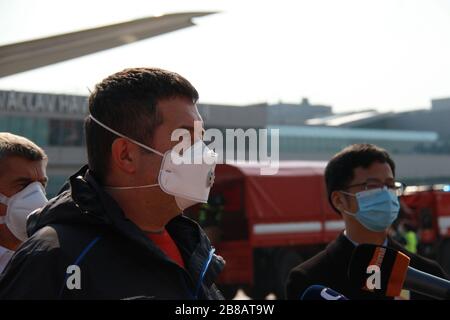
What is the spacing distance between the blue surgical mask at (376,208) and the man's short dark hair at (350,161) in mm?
91

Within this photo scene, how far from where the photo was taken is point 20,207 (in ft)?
10.4

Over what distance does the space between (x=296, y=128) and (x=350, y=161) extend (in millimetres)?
53574

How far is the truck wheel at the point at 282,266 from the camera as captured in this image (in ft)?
39.8

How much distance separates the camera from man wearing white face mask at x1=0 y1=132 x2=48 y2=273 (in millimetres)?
3168

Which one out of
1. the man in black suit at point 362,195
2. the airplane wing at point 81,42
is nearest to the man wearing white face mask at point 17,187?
the man in black suit at point 362,195

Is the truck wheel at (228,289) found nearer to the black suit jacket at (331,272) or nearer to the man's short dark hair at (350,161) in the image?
the man's short dark hair at (350,161)

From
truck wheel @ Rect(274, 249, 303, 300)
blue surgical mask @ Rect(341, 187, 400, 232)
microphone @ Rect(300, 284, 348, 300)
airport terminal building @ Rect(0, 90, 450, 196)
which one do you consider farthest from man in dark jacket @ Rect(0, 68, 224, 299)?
airport terminal building @ Rect(0, 90, 450, 196)

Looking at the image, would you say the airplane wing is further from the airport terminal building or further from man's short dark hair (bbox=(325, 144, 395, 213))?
the airport terminal building

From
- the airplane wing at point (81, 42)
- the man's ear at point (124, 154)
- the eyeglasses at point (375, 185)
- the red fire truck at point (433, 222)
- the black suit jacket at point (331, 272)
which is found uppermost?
the airplane wing at point (81, 42)

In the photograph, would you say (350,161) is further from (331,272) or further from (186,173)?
(186,173)

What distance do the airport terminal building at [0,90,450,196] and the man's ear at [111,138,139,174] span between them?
62.8 feet

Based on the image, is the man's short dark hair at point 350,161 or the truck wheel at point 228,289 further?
the truck wheel at point 228,289

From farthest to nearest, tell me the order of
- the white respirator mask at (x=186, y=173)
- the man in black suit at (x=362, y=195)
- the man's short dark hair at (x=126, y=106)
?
1. the man in black suit at (x=362, y=195)
2. the white respirator mask at (x=186, y=173)
3. the man's short dark hair at (x=126, y=106)

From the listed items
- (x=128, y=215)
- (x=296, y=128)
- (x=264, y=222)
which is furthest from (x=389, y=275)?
(x=296, y=128)
